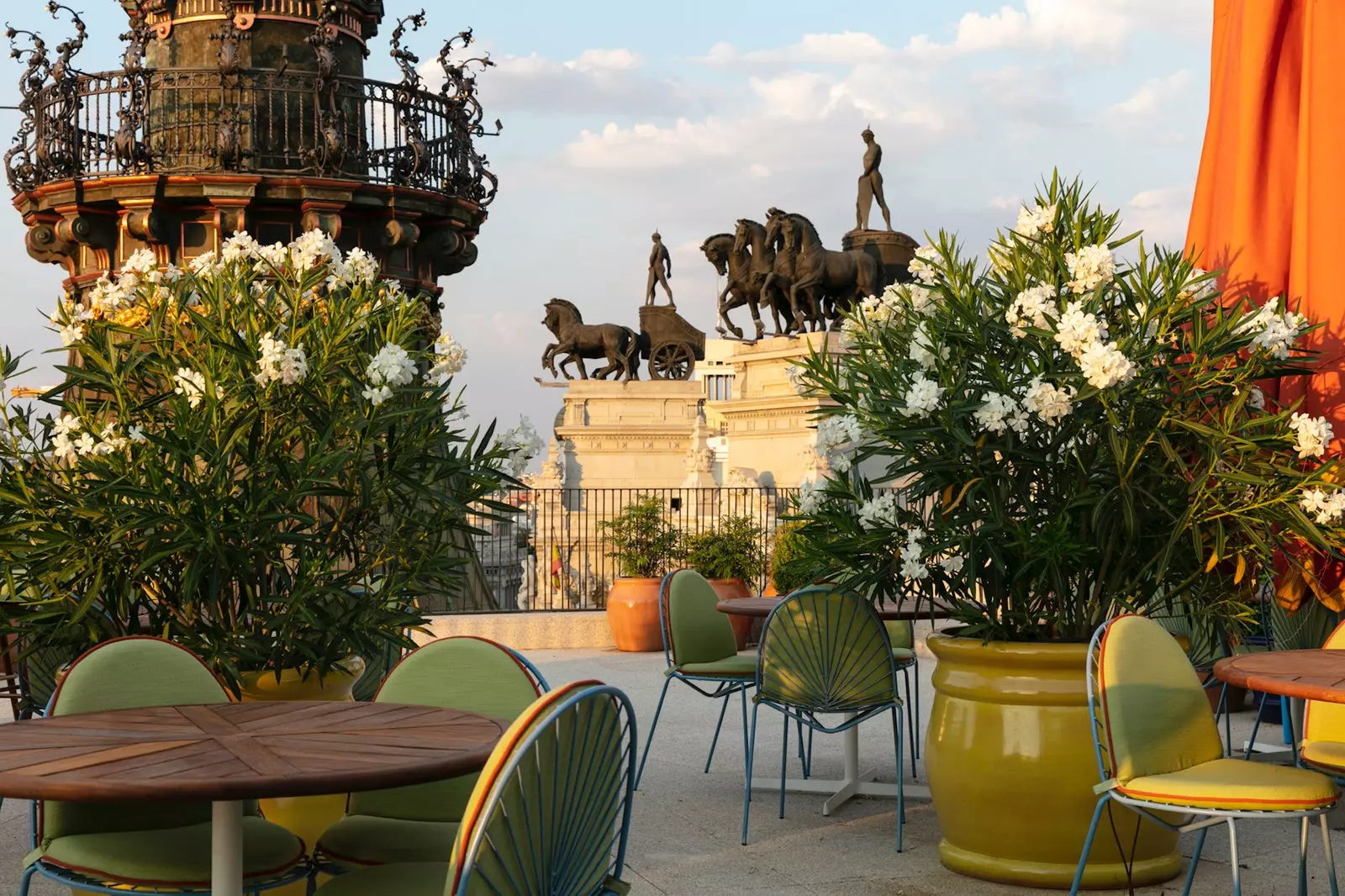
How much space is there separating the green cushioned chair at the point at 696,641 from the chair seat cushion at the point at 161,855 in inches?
137

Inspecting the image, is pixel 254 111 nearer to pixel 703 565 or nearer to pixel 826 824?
pixel 703 565

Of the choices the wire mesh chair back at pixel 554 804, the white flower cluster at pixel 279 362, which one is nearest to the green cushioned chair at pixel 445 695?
the wire mesh chair back at pixel 554 804

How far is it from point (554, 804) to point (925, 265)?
3.64 meters

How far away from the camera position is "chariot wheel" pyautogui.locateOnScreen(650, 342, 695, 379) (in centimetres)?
5081

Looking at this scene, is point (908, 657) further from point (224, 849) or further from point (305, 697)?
point (224, 849)

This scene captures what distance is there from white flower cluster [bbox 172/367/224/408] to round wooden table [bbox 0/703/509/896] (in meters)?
1.51

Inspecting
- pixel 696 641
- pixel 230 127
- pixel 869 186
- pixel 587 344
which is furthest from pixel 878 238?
pixel 696 641

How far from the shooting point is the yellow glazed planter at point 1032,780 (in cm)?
524

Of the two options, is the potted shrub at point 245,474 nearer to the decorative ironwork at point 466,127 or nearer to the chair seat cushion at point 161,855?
the chair seat cushion at point 161,855

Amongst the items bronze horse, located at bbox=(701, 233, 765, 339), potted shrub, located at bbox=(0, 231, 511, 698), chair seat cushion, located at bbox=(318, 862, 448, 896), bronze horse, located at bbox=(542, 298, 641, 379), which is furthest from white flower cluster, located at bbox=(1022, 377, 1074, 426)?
bronze horse, located at bbox=(542, 298, 641, 379)

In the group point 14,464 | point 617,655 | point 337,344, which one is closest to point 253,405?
point 337,344

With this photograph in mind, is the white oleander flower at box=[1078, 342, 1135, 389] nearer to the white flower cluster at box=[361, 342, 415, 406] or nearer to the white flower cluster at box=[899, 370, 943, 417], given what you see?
the white flower cluster at box=[899, 370, 943, 417]

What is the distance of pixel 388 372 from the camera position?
200 inches

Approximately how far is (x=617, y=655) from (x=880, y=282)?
75.4 ft
